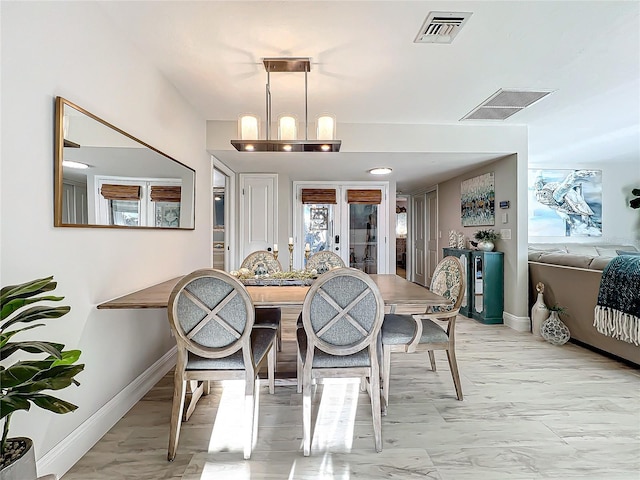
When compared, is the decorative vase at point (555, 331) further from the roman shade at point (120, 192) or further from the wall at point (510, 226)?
the roman shade at point (120, 192)

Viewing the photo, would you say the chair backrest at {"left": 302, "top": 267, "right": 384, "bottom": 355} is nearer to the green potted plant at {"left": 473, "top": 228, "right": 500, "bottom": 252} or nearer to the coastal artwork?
the green potted plant at {"left": 473, "top": 228, "right": 500, "bottom": 252}

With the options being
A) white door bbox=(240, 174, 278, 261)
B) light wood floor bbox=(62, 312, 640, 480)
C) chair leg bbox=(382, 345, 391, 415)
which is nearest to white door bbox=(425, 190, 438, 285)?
white door bbox=(240, 174, 278, 261)

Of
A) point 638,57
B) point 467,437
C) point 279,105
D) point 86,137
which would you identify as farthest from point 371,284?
point 638,57

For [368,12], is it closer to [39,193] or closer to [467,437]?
[39,193]

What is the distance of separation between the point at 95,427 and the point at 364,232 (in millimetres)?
4656

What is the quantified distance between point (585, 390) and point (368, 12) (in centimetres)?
299

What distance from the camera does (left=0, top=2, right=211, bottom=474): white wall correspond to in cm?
135

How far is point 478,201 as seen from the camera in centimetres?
484

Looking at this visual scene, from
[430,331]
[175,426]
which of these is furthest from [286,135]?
[175,426]

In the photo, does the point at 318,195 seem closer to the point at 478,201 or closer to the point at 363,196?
the point at 363,196

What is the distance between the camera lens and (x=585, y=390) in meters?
2.48

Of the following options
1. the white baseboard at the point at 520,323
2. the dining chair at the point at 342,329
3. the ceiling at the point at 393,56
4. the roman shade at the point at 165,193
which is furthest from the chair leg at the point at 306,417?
the white baseboard at the point at 520,323

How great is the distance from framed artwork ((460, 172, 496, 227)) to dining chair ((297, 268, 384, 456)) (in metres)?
3.40

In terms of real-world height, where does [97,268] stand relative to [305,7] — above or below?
below
